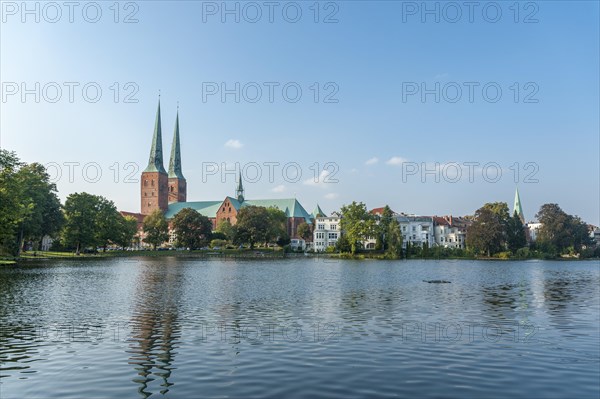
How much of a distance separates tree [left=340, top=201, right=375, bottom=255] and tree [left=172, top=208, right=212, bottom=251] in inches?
1963

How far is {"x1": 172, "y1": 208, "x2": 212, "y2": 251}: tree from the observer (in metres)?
166

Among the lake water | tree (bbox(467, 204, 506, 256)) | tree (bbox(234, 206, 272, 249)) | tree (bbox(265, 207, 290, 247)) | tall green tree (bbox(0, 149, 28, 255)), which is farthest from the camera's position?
tree (bbox(265, 207, 290, 247))

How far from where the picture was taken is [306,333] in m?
23.2

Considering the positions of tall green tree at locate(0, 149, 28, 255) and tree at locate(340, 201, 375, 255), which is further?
tree at locate(340, 201, 375, 255)

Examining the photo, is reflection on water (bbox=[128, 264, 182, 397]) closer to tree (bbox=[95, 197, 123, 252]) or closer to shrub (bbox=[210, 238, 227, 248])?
tree (bbox=[95, 197, 123, 252])

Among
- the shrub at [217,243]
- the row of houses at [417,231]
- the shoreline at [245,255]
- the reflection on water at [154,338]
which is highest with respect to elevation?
the row of houses at [417,231]

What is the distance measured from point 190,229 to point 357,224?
57769 millimetres

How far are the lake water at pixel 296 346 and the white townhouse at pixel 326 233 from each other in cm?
15813

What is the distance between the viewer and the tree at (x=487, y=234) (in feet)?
469

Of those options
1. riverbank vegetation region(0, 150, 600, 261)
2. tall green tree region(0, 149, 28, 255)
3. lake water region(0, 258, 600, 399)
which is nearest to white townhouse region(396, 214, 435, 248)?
riverbank vegetation region(0, 150, 600, 261)

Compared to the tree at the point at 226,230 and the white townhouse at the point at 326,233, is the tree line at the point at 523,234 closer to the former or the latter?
the white townhouse at the point at 326,233

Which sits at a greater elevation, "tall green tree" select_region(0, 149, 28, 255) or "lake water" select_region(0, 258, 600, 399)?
"tall green tree" select_region(0, 149, 28, 255)

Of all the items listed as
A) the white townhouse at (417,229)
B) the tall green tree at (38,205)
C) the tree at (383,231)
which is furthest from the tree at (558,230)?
the tall green tree at (38,205)

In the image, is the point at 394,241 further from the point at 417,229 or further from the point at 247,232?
the point at 417,229
